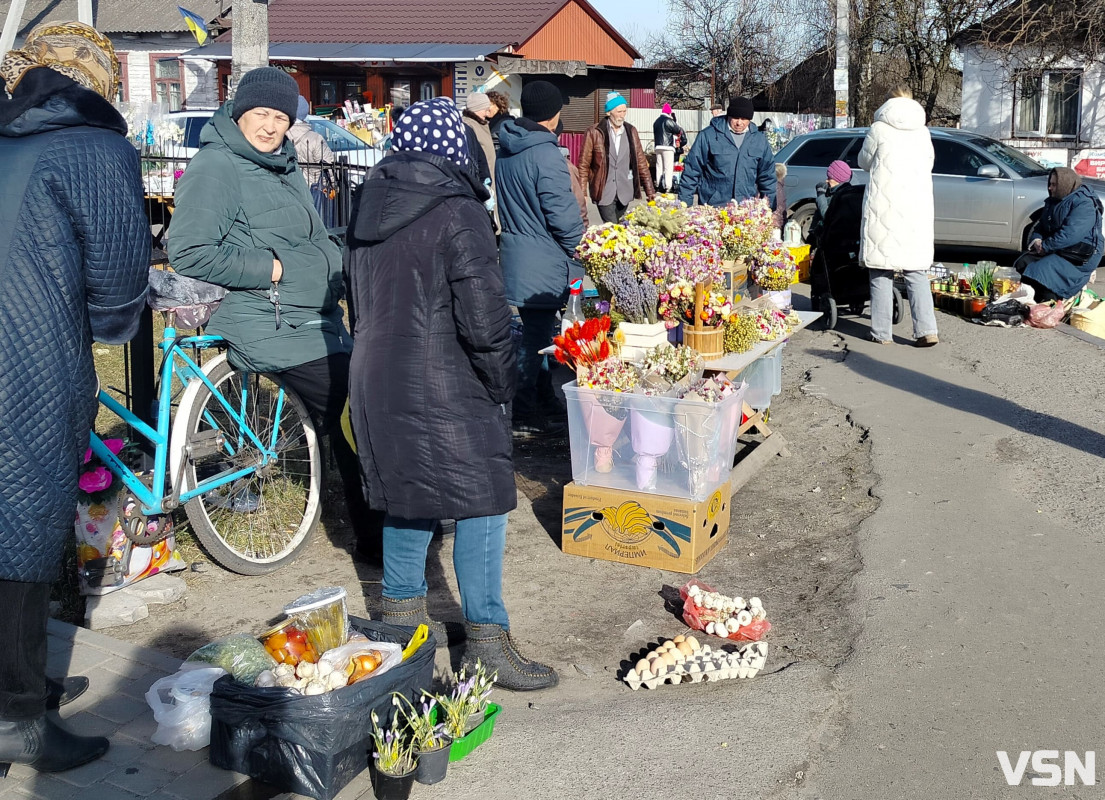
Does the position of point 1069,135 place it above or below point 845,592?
above

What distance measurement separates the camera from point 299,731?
3242 mm

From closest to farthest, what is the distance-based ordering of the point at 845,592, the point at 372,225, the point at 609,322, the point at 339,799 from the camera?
the point at 339,799 → the point at 372,225 → the point at 845,592 → the point at 609,322

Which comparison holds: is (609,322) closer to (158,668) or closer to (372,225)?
(372,225)

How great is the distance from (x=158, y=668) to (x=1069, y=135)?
75.7ft

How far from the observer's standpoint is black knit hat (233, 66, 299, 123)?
4.52 metres

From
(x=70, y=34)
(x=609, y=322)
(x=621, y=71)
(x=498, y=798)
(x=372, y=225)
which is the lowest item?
(x=498, y=798)

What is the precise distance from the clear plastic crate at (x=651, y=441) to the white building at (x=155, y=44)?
33421 mm

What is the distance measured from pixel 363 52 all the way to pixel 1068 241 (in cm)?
2487

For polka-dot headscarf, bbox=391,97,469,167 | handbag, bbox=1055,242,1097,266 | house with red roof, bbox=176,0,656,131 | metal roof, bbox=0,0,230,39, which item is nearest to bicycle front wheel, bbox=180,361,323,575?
polka-dot headscarf, bbox=391,97,469,167

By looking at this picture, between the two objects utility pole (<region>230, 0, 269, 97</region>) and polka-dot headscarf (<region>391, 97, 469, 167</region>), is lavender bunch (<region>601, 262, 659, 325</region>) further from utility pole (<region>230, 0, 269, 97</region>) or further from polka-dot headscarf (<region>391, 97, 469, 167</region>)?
utility pole (<region>230, 0, 269, 97</region>)

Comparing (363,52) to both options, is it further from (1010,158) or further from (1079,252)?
(1079,252)

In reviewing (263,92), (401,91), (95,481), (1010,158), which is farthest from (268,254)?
(401,91)

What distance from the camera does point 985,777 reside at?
11.3 feet

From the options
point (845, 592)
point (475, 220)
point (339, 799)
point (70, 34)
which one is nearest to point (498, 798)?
point (339, 799)
